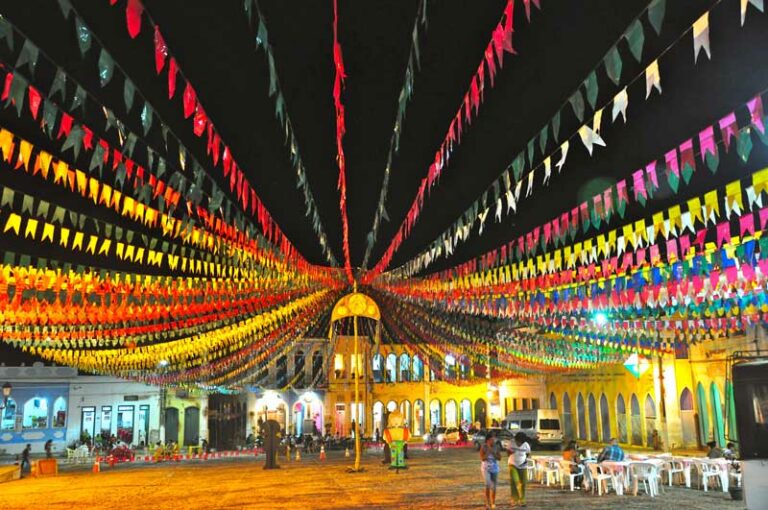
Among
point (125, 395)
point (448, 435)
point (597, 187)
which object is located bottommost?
point (448, 435)

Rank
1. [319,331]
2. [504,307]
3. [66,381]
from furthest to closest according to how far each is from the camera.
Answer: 1. [319,331]
2. [66,381]
3. [504,307]

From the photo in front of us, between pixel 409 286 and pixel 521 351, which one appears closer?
pixel 409 286

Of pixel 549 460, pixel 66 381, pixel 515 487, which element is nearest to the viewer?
pixel 515 487

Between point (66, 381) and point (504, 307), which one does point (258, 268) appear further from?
point (66, 381)

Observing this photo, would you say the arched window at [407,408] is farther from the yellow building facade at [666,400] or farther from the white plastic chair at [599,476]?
the white plastic chair at [599,476]

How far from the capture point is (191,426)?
130ft

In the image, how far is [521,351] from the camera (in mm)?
30453

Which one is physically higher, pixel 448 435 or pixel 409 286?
pixel 409 286

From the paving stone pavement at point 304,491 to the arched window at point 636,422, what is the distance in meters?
10.2

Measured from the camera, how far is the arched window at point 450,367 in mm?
42400

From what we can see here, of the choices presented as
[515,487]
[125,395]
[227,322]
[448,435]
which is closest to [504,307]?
[515,487]

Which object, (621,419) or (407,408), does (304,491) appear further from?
(407,408)

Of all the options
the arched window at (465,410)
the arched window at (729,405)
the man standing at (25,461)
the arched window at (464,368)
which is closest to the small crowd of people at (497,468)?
the arched window at (729,405)

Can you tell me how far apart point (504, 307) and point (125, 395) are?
2819 centimetres
